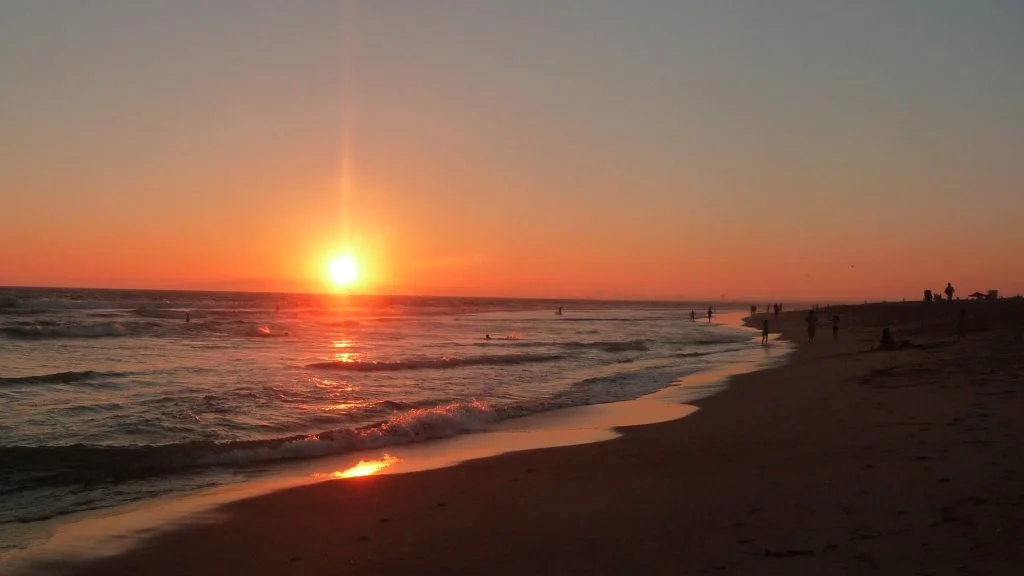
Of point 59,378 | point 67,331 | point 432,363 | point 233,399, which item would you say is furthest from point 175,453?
point 67,331

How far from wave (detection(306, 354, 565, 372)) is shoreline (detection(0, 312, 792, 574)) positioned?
9.40m

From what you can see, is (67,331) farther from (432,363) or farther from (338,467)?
(338,467)

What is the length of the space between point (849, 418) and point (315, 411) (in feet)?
35.8

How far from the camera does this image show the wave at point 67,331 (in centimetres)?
3828

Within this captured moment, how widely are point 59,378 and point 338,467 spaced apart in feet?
42.9

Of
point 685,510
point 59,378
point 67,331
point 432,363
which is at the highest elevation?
point 67,331

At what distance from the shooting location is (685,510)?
7.27 metres

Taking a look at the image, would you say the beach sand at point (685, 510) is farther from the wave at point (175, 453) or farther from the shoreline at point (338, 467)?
the wave at point (175, 453)

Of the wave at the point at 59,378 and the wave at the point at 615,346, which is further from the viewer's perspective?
the wave at the point at 615,346

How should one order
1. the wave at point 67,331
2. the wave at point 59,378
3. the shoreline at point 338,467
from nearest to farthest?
the shoreline at point 338,467, the wave at point 59,378, the wave at point 67,331

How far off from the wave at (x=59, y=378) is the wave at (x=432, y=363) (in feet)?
21.7

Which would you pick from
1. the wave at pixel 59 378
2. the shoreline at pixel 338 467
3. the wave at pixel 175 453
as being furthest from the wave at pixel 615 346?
the wave at pixel 175 453

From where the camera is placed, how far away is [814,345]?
34656mm

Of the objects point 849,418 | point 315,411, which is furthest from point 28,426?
point 849,418
